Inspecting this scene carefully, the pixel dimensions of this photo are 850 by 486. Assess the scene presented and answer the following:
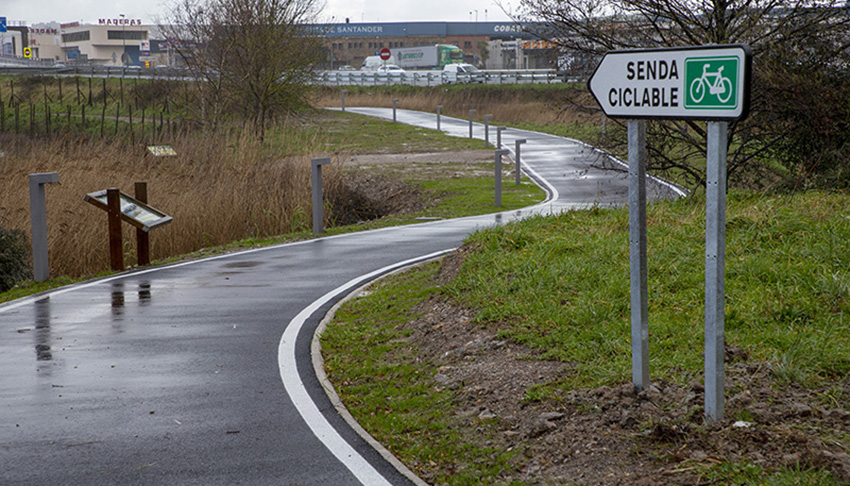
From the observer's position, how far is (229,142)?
2150cm

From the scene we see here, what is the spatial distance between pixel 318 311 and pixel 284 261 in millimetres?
3677

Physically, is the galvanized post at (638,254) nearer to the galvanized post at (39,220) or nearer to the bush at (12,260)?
the galvanized post at (39,220)

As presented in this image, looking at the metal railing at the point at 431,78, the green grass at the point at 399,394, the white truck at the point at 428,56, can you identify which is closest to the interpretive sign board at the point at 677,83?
the green grass at the point at 399,394

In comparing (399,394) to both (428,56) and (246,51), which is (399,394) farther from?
(428,56)

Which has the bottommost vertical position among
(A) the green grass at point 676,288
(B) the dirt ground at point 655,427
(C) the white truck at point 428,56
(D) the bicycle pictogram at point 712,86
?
(B) the dirt ground at point 655,427

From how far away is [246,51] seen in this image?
33.7 meters

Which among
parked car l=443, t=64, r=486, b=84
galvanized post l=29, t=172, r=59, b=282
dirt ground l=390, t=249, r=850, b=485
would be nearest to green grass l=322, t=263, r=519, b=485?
dirt ground l=390, t=249, r=850, b=485

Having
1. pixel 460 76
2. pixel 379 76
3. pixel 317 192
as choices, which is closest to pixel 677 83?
pixel 317 192

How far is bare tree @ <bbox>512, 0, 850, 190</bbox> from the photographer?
13617 mm

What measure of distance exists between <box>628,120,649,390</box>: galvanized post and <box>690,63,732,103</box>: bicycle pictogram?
0.64m

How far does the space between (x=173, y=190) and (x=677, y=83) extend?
1388 centimetres

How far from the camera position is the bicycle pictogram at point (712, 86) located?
475 centimetres

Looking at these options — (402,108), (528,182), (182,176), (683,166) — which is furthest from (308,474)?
(402,108)

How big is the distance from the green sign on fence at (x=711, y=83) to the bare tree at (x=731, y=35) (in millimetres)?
9190
